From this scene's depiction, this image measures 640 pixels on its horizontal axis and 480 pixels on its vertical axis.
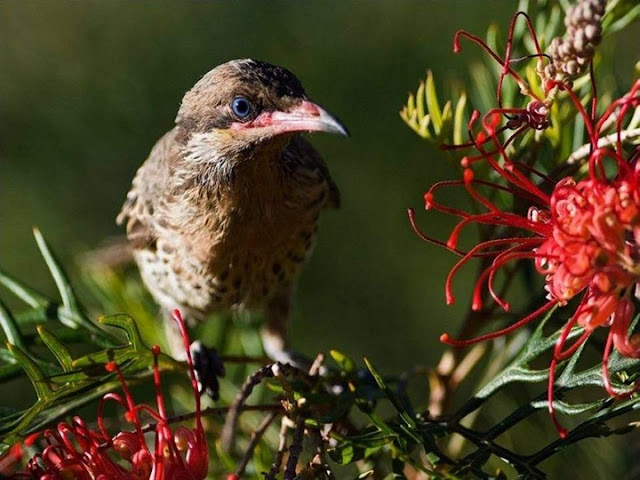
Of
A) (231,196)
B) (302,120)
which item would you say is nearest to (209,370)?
(231,196)

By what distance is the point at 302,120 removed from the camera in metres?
2.49

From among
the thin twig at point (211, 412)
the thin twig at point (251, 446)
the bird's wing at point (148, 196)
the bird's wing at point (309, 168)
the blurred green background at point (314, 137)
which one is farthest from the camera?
the blurred green background at point (314, 137)

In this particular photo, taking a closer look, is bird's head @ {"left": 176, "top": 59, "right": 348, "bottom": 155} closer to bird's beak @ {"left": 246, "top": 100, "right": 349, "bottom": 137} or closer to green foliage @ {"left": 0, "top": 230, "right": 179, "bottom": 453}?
bird's beak @ {"left": 246, "top": 100, "right": 349, "bottom": 137}

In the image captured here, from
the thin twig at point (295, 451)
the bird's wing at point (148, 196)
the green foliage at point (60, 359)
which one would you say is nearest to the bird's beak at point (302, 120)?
the bird's wing at point (148, 196)

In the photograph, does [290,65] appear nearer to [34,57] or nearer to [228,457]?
[34,57]

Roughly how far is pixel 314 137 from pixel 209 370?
4.17 feet

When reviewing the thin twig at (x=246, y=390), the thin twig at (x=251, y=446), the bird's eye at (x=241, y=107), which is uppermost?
the bird's eye at (x=241, y=107)

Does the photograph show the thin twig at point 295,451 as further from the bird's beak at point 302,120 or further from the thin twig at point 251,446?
the bird's beak at point 302,120

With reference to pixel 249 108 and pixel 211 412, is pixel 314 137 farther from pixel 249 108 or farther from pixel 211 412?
pixel 211 412

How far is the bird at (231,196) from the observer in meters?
2.63

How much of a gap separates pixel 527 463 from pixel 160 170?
6.42 ft

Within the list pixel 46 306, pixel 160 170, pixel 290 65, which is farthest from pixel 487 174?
pixel 290 65

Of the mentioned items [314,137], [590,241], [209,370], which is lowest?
[209,370]

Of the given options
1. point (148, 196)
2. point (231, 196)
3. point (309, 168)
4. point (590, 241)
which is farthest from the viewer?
point (148, 196)
